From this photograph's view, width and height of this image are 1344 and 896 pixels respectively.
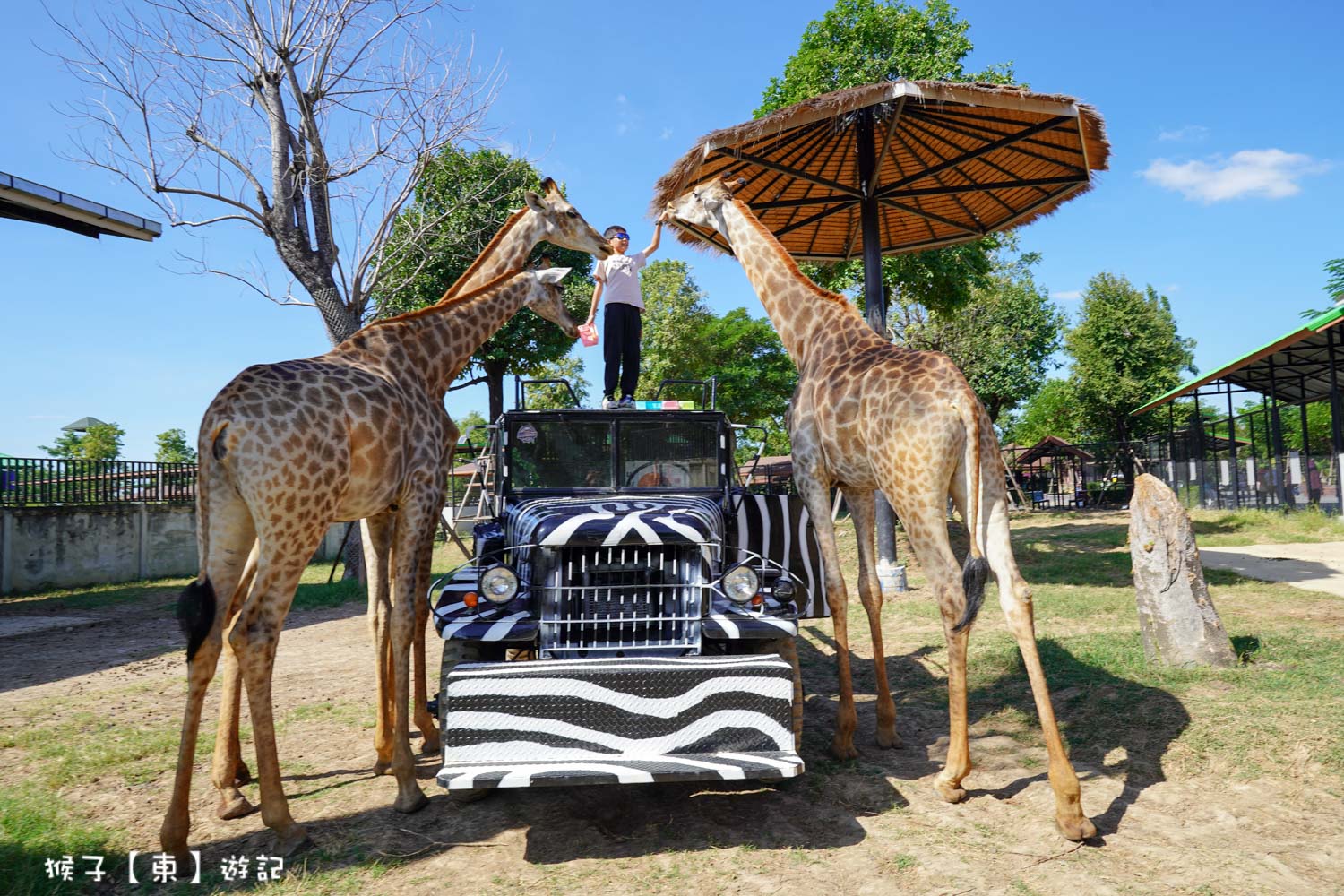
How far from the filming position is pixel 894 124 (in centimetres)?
880

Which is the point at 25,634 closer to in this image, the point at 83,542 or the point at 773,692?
the point at 83,542

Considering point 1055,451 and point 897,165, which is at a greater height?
point 897,165

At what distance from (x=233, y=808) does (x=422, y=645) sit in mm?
1369

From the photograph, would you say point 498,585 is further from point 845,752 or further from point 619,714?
point 845,752

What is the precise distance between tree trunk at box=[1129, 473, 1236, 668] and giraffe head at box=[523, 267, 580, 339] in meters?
5.15

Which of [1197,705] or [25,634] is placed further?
[25,634]

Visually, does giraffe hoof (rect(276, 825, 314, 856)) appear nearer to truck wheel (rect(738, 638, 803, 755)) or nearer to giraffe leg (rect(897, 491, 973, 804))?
truck wheel (rect(738, 638, 803, 755))

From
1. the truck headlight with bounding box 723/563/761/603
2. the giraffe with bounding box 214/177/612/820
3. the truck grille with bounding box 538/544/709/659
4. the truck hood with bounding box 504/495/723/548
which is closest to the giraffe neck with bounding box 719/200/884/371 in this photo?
the giraffe with bounding box 214/177/612/820

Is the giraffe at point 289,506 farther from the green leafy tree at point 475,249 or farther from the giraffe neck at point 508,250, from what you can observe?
the green leafy tree at point 475,249

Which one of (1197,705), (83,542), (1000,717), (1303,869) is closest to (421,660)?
(1000,717)

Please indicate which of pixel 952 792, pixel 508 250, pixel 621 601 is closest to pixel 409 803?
pixel 621 601

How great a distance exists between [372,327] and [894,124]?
651cm

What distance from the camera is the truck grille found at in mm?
4398

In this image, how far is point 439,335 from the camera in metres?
5.61
